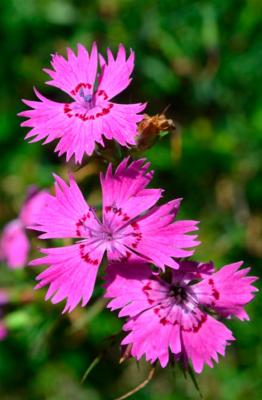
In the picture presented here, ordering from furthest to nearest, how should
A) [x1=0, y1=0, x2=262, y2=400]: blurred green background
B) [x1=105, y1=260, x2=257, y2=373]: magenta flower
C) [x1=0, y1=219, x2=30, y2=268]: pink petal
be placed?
[x1=0, y1=0, x2=262, y2=400]: blurred green background < [x1=0, y1=219, x2=30, y2=268]: pink petal < [x1=105, y1=260, x2=257, y2=373]: magenta flower

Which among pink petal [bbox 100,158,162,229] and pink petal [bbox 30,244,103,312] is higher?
pink petal [bbox 100,158,162,229]

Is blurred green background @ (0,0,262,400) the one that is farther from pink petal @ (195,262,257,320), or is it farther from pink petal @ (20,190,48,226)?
pink petal @ (195,262,257,320)

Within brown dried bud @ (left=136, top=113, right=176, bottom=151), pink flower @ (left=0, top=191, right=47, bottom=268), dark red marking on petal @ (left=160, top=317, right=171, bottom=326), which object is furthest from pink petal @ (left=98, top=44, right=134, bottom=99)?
pink flower @ (left=0, top=191, right=47, bottom=268)

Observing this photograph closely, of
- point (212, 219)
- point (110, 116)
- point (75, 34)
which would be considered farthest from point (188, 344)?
point (75, 34)

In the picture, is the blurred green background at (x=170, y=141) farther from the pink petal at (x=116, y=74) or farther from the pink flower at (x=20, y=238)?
the pink petal at (x=116, y=74)

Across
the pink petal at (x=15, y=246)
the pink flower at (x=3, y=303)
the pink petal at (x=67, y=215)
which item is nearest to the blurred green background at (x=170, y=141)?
the pink flower at (x=3, y=303)

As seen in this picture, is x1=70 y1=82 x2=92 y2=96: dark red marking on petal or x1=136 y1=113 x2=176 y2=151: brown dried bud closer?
x1=136 y1=113 x2=176 y2=151: brown dried bud
